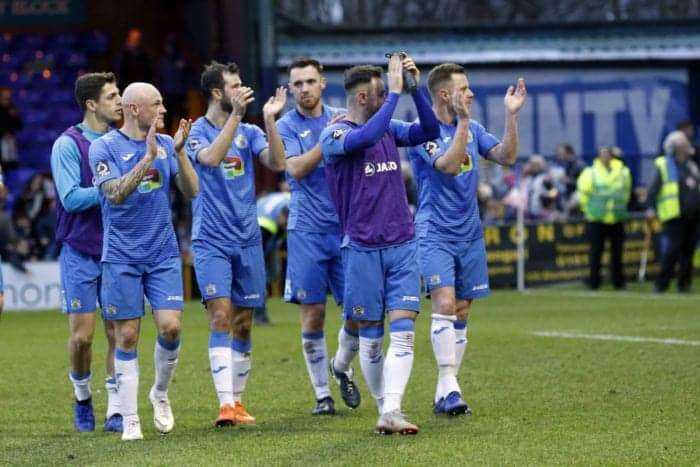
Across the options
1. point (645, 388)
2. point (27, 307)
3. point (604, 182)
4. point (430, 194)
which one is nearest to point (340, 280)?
point (430, 194)

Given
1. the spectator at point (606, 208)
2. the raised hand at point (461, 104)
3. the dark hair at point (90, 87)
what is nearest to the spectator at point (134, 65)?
the spectator at point (606, 208)

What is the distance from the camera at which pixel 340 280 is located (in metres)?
10.5

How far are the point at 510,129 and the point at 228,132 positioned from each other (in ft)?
6.10

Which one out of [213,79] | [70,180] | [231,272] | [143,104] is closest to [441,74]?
[213,79]

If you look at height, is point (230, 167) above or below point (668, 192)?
above

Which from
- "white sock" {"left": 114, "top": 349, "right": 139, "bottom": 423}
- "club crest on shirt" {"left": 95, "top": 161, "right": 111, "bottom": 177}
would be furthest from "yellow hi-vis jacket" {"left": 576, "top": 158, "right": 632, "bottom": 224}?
"club crest on shirt" {"left": 95, "top": 161, "right": 111, "bottom": 177}

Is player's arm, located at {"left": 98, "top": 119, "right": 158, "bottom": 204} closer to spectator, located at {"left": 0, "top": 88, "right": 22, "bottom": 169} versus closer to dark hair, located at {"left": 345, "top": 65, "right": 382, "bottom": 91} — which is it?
dark hair, located at {"left": 345, "top": 65, "right": 382, "bottom": 91}

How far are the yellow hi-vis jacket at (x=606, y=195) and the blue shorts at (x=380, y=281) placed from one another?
556 inches

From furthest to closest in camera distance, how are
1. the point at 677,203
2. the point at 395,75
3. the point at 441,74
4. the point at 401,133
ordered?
the point at 677,203 < the point at 441,74 < the point at 401,133 < the point at 395,75

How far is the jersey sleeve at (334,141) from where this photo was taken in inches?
360

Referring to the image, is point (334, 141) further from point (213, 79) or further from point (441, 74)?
point (441, 74)

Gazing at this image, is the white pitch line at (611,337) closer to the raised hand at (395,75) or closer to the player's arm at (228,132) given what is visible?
the player's arm at (228,132)

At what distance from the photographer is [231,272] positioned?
33.3 feet

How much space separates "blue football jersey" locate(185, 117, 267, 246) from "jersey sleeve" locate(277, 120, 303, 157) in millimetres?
303
